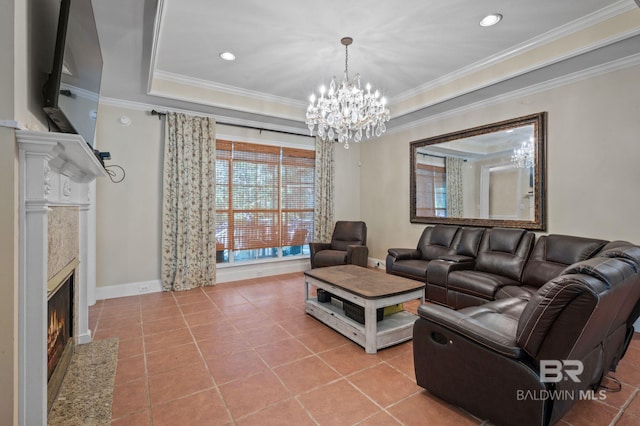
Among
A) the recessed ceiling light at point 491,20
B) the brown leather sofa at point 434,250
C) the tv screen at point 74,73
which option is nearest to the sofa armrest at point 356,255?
the brown leather sofa at point 434,250

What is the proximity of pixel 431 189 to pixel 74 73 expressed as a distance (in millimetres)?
4662

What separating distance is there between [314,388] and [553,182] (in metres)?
3.60

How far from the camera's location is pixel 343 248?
17.7 ft

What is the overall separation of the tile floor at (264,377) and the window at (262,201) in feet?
5.55

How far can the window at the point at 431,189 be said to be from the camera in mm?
4773

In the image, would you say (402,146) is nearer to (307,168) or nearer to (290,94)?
(307,168)

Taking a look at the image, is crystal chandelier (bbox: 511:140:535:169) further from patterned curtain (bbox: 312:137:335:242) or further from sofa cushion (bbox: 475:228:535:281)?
patterned curtain (bbox: 312:137:335:242)

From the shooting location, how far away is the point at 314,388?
2.06 m

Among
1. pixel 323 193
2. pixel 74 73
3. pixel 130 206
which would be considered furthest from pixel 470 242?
pixel 130 206

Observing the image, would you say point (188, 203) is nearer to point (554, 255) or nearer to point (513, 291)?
point (513, 291)

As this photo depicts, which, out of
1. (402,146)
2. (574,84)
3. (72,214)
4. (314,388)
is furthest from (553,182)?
(72,214)

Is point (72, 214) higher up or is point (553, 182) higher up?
point (553, 182)

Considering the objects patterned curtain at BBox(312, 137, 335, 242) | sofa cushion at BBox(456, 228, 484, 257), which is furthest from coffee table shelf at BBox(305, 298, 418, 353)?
patterned curtain at BBox(312, 137, 335, 242)

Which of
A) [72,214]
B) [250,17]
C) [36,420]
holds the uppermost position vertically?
[250,17]
